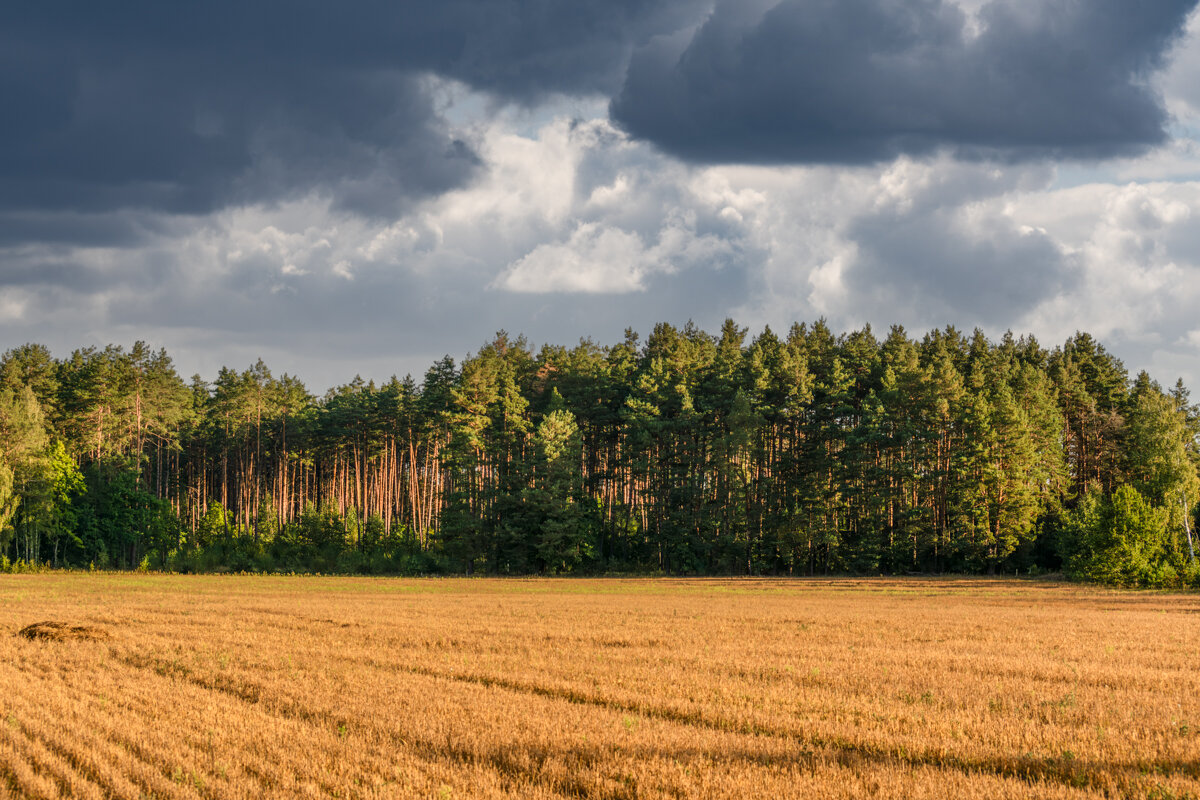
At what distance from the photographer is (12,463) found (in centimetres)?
7750

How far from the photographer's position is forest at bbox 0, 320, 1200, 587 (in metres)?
74.5

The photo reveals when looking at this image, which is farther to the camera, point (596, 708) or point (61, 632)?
point (61, 632)

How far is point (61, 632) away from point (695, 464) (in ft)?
214

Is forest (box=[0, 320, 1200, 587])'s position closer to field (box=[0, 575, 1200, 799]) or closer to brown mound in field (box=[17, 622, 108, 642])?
field (box=[0, 575, 1200, 799])

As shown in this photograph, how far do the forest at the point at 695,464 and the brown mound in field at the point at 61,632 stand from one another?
53160 millimetres

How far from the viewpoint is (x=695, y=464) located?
281ft

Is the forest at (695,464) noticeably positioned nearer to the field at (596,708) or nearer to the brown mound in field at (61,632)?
the field at (596,708)

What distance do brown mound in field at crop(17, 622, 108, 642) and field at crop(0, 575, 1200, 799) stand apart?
163 mm

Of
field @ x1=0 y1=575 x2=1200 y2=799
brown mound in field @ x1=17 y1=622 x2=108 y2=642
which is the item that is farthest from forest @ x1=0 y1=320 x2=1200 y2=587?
brown mound in field @ x1=17 y1=622 x2=108 y2=642

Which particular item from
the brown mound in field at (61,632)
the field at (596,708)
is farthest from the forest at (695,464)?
the brown mound in field at (61,632)

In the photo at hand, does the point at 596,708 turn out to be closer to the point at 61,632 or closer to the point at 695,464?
the point at 61,632

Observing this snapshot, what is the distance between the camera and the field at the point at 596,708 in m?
10.4

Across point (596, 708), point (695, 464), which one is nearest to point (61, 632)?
point (596, 708)

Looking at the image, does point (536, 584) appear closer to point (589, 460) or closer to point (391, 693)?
point (589, 460)
